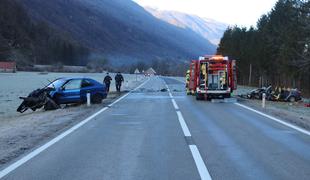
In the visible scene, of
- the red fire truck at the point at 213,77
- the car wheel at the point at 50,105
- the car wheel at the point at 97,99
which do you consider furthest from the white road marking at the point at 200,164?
the red fire truck at the point at 213,77

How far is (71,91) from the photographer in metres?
27.8

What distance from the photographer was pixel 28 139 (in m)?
14.2

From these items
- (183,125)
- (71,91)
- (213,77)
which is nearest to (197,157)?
(183,125)

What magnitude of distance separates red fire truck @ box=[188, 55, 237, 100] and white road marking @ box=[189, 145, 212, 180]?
21814mm

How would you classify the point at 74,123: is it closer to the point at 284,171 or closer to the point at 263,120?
the point at 263,120

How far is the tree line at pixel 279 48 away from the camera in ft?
168

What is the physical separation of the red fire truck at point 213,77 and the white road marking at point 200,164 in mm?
21814

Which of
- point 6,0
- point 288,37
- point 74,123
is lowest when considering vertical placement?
point 74,123

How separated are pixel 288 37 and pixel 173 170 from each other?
1823 inches

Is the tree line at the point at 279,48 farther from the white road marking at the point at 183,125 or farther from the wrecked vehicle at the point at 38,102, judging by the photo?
the white road marking at the point at 183,125

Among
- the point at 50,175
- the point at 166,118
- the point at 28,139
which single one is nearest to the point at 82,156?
the point at 50,175

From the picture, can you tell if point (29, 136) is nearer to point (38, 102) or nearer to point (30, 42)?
point (38, 102)

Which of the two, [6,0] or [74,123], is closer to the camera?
[74,123]

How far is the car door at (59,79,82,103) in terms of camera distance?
2736 cm
